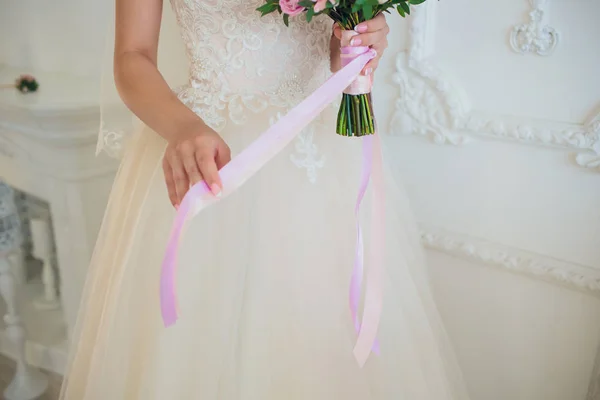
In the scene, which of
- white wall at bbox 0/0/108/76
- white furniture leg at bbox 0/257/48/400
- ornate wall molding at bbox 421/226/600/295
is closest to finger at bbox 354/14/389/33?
ornate wall molding at bbox 421/226/600/295

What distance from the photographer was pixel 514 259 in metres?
1.14

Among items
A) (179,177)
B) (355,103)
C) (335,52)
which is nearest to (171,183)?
(179,177)

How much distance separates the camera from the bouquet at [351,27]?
0.73 m

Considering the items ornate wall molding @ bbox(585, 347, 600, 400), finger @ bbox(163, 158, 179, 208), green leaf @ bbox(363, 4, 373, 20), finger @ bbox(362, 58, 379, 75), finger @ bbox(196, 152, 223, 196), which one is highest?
green leaf @ bbox(363, 4, 373, 20)

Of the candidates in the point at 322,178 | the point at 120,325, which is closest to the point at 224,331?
the point at 120,325

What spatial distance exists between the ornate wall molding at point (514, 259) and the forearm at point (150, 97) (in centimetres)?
67

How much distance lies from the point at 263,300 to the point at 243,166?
0.23 metres

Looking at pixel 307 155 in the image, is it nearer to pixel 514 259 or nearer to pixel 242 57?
pixel 242 57

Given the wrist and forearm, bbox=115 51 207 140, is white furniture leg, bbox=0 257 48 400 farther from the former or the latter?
the wrist

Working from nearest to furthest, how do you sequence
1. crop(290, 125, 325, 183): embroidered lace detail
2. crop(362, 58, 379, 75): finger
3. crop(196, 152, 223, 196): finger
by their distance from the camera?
→ crop(196, 152, 223, 196): finger, crop(362, 58, 379, 75): finger, crop(290, 125, 325, 183): embroidered lace detail

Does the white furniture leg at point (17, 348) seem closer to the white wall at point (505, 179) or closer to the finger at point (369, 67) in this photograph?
the white wall at point (505, 179)

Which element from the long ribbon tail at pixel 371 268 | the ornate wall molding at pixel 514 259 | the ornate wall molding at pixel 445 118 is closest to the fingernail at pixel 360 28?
the long ribbon tail at pixel 371 268

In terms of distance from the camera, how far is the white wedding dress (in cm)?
82

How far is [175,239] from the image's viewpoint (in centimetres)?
69
